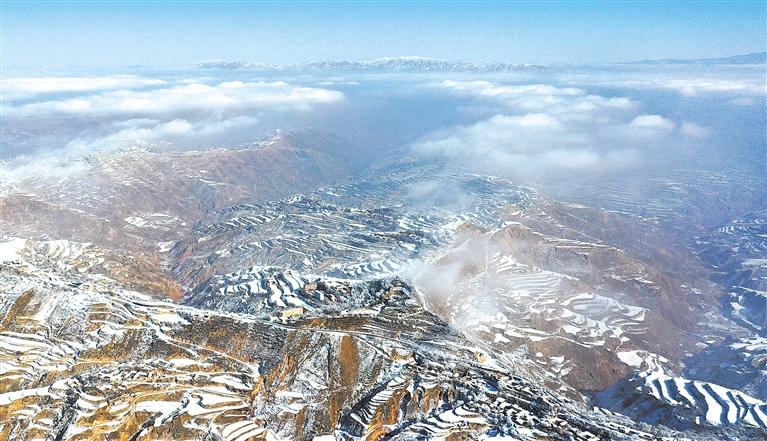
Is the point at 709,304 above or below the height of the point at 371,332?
below

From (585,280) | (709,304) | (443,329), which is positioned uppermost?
(443,329)

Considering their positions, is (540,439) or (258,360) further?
(258,360)

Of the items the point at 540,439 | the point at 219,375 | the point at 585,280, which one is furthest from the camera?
the point at 585,280

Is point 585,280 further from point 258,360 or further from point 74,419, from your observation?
point 74,419

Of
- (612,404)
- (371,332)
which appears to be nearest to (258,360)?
(371,332)

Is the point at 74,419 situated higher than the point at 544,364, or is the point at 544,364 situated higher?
the point at 74,419

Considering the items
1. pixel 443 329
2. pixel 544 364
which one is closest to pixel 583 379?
pixel 544 364

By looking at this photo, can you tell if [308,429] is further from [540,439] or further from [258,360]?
[540,439]

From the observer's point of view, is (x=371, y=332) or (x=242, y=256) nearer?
(x=371, y=332)

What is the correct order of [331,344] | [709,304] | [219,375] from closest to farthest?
[219,375] < [331,344] < [709,304]
